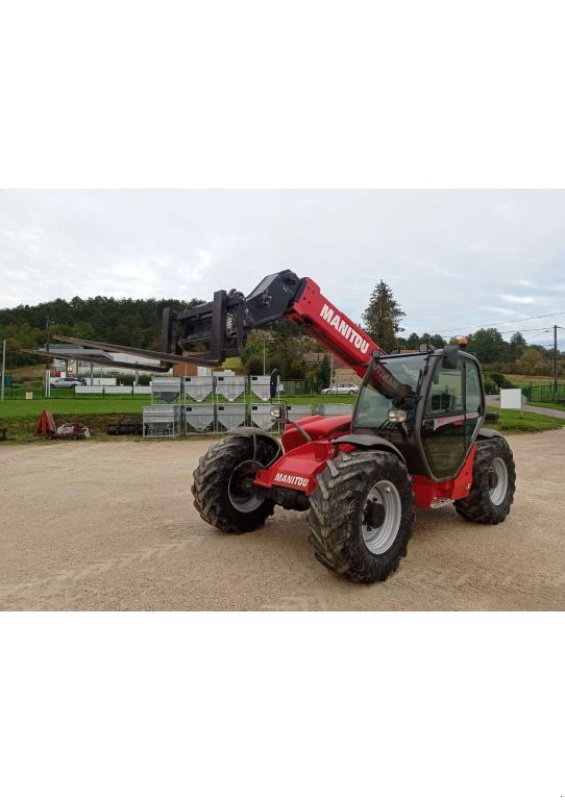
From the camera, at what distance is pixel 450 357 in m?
5.21

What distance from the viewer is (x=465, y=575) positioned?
4.55 metres

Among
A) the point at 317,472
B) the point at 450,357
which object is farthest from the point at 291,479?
the point at 450,357

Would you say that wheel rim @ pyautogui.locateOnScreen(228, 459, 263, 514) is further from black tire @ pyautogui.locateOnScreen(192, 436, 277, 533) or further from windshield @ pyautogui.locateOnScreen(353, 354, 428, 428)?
windshield @ pyautogui.locateOnScreen(353, 354, 428, 428)

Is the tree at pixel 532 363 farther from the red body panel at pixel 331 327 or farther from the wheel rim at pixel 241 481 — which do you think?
the wheel rim at pixel 241 481

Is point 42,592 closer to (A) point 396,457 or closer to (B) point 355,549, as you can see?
(B) point 355,549

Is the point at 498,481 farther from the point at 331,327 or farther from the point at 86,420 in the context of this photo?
the point at 86,420

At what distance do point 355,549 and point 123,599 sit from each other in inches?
74.6

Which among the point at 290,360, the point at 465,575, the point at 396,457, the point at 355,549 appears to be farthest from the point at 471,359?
the point at 290,360

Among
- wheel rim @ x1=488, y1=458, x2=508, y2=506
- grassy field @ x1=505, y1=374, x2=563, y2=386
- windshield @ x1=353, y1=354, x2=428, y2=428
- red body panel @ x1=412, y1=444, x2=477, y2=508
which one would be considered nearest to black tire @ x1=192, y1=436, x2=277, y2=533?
windshield @ x1=353, y1=354, x2=428, y2=428

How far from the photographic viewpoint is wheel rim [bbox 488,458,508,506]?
6.47 m

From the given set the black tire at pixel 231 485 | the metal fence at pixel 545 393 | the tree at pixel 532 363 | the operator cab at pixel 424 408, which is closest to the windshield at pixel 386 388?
the operator cab at pixel 424 408

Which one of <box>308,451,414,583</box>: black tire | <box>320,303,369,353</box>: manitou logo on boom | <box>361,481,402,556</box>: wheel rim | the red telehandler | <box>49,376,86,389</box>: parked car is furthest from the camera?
<box>49,376,86,389</box>: parked car

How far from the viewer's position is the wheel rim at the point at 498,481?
6473 mm

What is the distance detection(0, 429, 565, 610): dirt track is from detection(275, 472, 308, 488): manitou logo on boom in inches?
29.6
